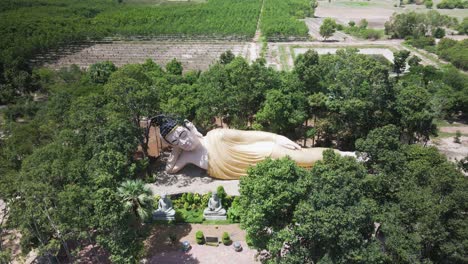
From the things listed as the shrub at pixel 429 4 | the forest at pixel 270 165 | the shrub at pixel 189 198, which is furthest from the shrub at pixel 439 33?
the shrub at pixel 189 198

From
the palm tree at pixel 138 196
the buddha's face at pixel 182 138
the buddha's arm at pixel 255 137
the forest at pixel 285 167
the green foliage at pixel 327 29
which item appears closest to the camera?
the forest at pixel 285 167

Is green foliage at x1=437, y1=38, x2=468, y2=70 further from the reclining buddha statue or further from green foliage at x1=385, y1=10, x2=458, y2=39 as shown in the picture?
the reclining buddha statue

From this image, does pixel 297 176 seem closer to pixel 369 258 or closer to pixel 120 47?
pixel 369 258

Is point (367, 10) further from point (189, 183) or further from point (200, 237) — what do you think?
point (200, 237)

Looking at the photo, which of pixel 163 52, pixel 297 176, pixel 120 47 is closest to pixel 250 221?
pixel 297 176

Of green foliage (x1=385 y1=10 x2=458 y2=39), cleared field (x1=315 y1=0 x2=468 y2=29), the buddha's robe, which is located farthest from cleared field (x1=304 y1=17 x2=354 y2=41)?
the buddha's robe

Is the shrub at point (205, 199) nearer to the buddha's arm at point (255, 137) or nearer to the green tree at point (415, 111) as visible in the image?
the buddha's arm at point (255, 137)
